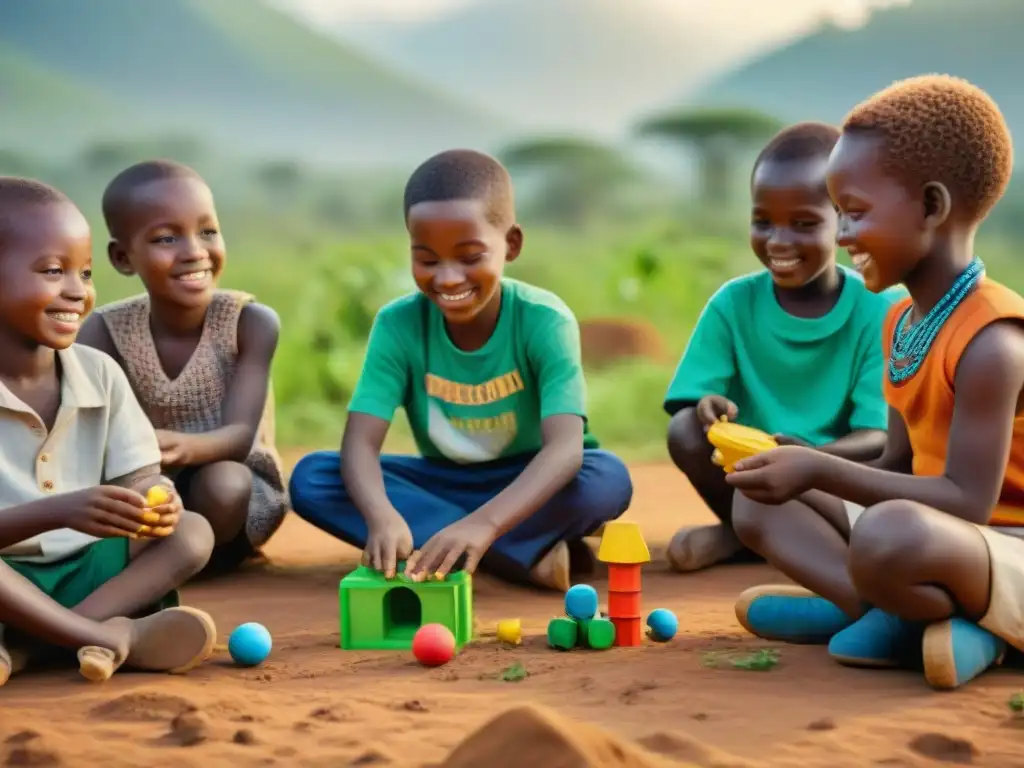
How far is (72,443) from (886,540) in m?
2.20

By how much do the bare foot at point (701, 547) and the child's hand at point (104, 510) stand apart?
2.17 metres

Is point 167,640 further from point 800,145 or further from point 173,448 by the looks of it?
point 800,145

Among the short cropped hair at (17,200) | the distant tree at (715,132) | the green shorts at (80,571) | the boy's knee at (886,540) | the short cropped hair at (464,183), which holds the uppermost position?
the distant tree at (715,132)

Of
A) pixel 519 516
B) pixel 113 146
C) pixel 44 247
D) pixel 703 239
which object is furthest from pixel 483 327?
pixel 113 146

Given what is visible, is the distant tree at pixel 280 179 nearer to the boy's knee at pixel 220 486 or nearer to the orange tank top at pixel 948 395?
the boy's knee at pixel 220 486

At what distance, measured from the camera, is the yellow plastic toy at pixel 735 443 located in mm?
3625

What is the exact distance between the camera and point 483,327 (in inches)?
190

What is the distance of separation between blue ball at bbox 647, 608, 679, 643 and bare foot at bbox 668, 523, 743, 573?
1.05 meters

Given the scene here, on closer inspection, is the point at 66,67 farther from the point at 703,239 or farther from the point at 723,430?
the point at 723,430

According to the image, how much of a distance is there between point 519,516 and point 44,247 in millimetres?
1633

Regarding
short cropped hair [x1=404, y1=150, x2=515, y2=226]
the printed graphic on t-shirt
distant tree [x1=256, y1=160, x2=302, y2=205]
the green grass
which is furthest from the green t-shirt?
distant tree [x1=256, y1=160, x2=302, y2=205]

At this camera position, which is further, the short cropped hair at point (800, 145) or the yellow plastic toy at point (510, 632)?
the short cropped hair at point (800, 145)

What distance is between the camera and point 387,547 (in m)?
4.11

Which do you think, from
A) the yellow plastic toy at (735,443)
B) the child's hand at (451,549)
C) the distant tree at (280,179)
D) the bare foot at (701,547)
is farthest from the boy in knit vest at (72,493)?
the distant tree at (280,179)
